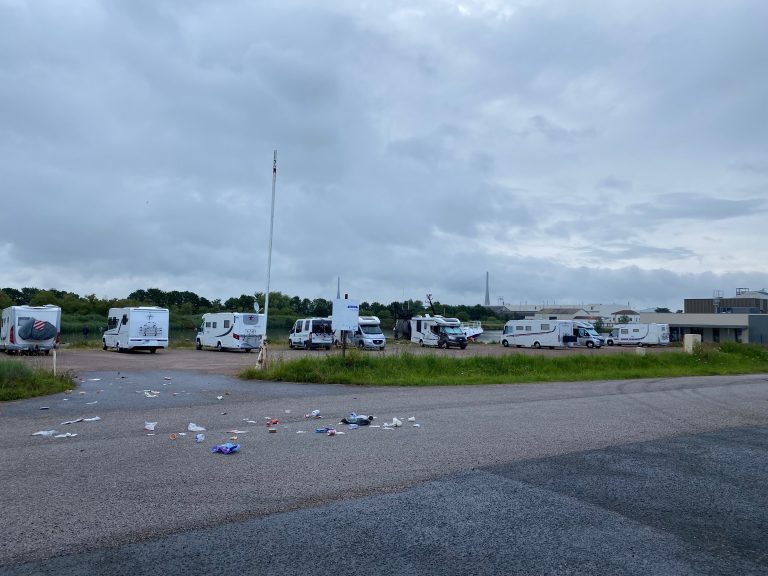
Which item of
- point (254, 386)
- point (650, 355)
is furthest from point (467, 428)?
point (650, 355)

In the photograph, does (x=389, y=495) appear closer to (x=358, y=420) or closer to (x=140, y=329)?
(x=358, y=420)

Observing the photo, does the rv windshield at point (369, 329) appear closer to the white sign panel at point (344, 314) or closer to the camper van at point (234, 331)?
the camper van at point (234, 331)

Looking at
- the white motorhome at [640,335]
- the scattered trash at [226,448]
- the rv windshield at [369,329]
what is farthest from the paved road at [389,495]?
the white motorhome at [640,335]

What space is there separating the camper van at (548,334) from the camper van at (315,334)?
737 inches

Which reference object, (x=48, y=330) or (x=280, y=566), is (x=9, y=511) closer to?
(x=280, y=566)

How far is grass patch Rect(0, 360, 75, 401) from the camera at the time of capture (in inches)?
553

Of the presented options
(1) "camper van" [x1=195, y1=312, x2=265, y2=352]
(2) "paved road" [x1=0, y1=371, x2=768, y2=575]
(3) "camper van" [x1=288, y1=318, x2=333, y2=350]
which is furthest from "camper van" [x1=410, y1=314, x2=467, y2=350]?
(2) "paved road" [x1=0, y1=371, x2=768, y2=575]

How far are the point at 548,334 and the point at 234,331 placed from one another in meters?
26.5

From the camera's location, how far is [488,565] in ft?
14.5

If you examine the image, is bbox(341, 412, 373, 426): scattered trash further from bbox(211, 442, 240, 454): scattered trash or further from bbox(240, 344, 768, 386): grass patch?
bbox(240, 344, 768, 386): grass patch

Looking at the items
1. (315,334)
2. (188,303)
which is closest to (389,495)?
(315,334)

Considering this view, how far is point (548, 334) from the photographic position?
2023 inches

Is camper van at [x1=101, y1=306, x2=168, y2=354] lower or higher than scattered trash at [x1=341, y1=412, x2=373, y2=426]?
higher

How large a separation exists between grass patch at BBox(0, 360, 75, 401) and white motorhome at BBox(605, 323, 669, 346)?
57.8m
